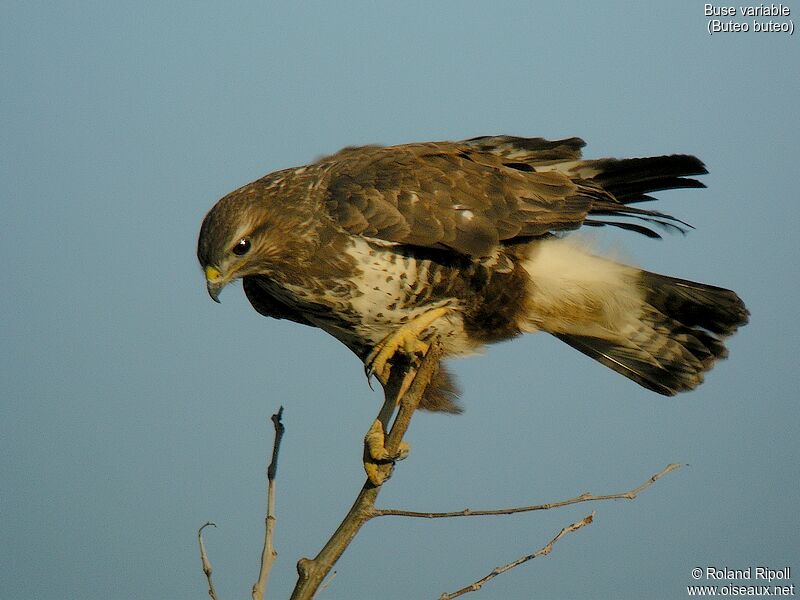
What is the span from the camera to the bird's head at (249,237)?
4.49 m

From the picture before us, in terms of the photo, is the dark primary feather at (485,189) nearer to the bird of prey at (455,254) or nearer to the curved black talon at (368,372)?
the bird of prey at (455,254)

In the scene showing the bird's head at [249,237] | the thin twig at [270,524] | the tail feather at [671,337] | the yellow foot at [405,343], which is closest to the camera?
the thin twig at [270,524]

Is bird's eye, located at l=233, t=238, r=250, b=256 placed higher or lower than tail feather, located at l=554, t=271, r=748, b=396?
higher

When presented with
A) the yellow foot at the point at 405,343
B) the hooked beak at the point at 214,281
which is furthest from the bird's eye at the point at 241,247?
the yellow foot at the point at 405,343

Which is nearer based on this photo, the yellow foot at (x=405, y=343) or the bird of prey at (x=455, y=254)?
the bird of prey at (x=455, y=254)

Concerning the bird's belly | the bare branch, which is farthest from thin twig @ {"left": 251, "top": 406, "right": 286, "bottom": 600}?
the bird's belly

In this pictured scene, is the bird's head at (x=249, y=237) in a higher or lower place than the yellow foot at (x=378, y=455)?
higher

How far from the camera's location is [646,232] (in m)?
4.97

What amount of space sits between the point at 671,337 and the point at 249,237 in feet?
7.64

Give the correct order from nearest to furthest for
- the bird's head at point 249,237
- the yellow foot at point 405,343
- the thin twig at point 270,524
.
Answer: the thin twig at point 270,524 → the bird's head at point 249,237 → the yellow foot at point 405,343

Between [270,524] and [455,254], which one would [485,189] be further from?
[270,524]

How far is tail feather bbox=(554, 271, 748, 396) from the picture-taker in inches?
199

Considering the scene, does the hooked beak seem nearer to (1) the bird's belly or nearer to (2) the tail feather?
(1) the bird's belly

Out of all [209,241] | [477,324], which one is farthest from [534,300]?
[209,241]
